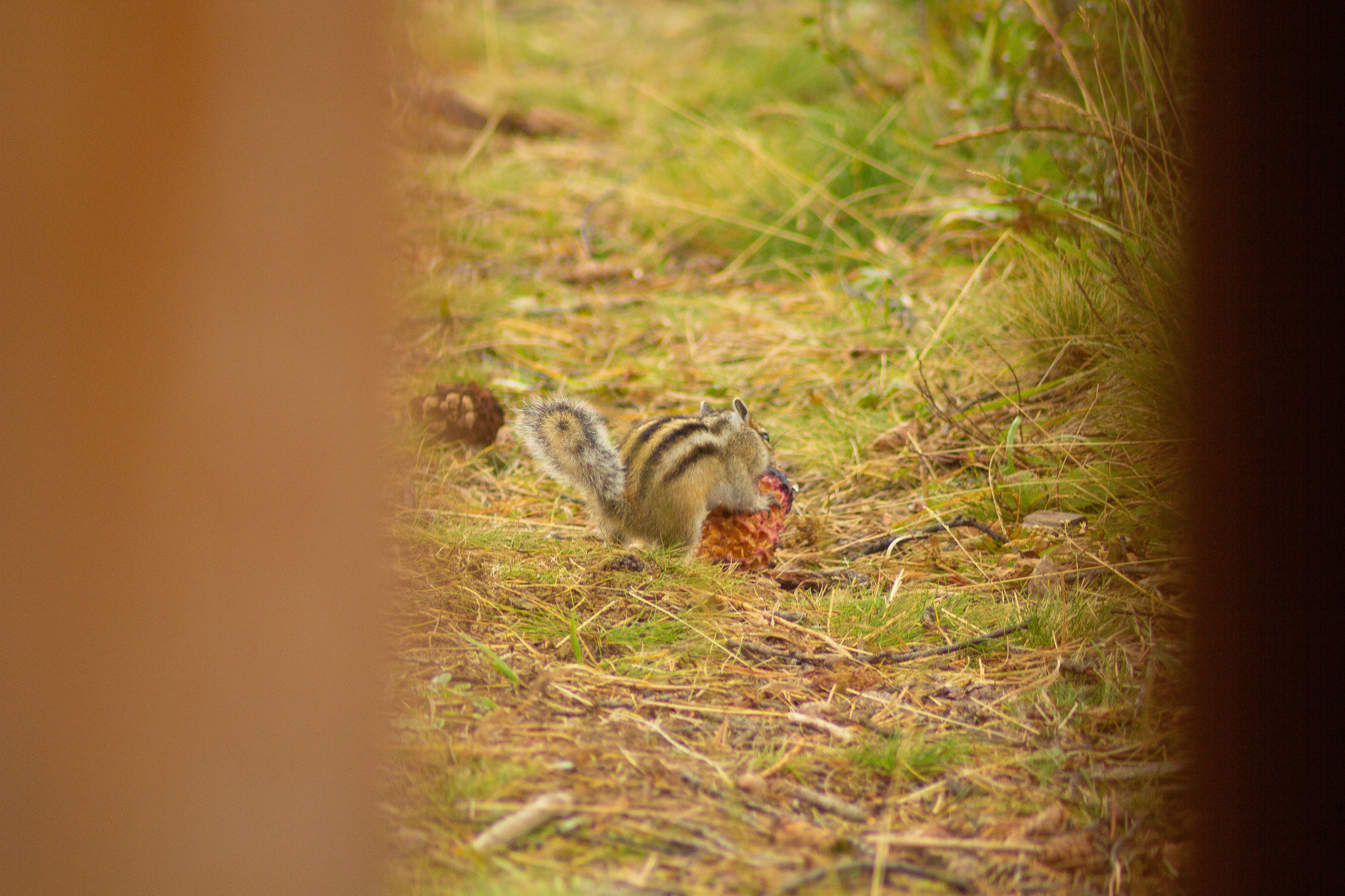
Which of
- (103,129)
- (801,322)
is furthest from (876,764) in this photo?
(801,322)

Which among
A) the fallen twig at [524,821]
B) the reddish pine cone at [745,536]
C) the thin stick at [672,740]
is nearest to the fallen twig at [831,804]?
the thin stick at [672,740]

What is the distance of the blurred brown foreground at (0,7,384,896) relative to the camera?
112cm

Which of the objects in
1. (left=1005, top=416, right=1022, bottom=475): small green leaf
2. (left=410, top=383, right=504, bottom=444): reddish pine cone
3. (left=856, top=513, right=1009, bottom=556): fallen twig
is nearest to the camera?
(left=856, top=513, right=1009, bottom=556): fallen twig

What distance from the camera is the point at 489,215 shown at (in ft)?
19.7

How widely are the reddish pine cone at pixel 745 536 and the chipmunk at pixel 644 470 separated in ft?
0.12

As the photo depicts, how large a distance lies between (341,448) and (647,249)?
4648 mm

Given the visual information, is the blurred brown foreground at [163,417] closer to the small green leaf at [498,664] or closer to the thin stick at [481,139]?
the small green leaf at [498,664]

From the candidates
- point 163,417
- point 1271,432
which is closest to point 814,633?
point 1271,432

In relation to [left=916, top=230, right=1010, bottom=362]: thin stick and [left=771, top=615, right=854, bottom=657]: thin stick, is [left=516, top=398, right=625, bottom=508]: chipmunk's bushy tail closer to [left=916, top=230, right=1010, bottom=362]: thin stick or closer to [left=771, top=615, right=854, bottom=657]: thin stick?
[left=771, top=615, right=854, bottom=657]: thin stick

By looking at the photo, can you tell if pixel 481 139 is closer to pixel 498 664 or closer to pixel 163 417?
pixel 498 664

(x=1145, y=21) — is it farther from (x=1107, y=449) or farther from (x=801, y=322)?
(x=801, y=322)

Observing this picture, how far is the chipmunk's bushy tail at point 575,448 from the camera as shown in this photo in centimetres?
294

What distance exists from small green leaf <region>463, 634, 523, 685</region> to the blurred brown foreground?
0.91 meters

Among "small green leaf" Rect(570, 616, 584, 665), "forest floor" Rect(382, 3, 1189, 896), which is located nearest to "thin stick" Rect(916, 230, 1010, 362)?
"forest floor" Rect(382, 3, 1189, 896)
